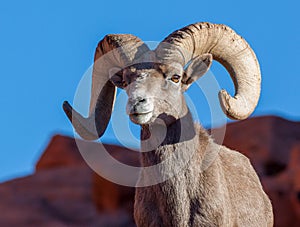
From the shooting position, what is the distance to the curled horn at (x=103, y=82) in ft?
39.2

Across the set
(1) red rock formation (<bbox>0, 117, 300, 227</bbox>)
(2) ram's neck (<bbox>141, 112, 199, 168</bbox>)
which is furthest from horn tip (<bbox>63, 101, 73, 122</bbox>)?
(1) red rock formation (<bbox>0, 117, 300, 227</bbox>)

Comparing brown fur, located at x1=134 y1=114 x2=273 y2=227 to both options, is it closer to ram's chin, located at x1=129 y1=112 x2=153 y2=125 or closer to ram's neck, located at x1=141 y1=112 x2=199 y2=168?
ram's neck, located at x1=141 y1=112 x2=199 y2=168

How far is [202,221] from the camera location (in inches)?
453

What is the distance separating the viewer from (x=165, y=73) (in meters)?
11.6

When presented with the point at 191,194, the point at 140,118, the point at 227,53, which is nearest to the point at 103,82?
the point at 227,53

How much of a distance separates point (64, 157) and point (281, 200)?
607 inches

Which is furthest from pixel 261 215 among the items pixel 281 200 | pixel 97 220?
pixel 97 220

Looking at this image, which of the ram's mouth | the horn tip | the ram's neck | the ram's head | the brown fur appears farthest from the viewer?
the horn tip

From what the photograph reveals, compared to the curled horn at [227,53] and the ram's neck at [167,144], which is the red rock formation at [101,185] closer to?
the curled horn at [227,53]

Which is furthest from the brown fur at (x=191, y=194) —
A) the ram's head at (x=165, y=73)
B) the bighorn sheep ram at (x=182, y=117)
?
the ram's head at (x=165, y=73)

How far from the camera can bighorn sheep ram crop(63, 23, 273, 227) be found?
11555 mm

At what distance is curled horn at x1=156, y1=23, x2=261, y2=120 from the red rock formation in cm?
1298

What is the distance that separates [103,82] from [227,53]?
4.91ft

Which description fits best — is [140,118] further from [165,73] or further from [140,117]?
[165,73]
